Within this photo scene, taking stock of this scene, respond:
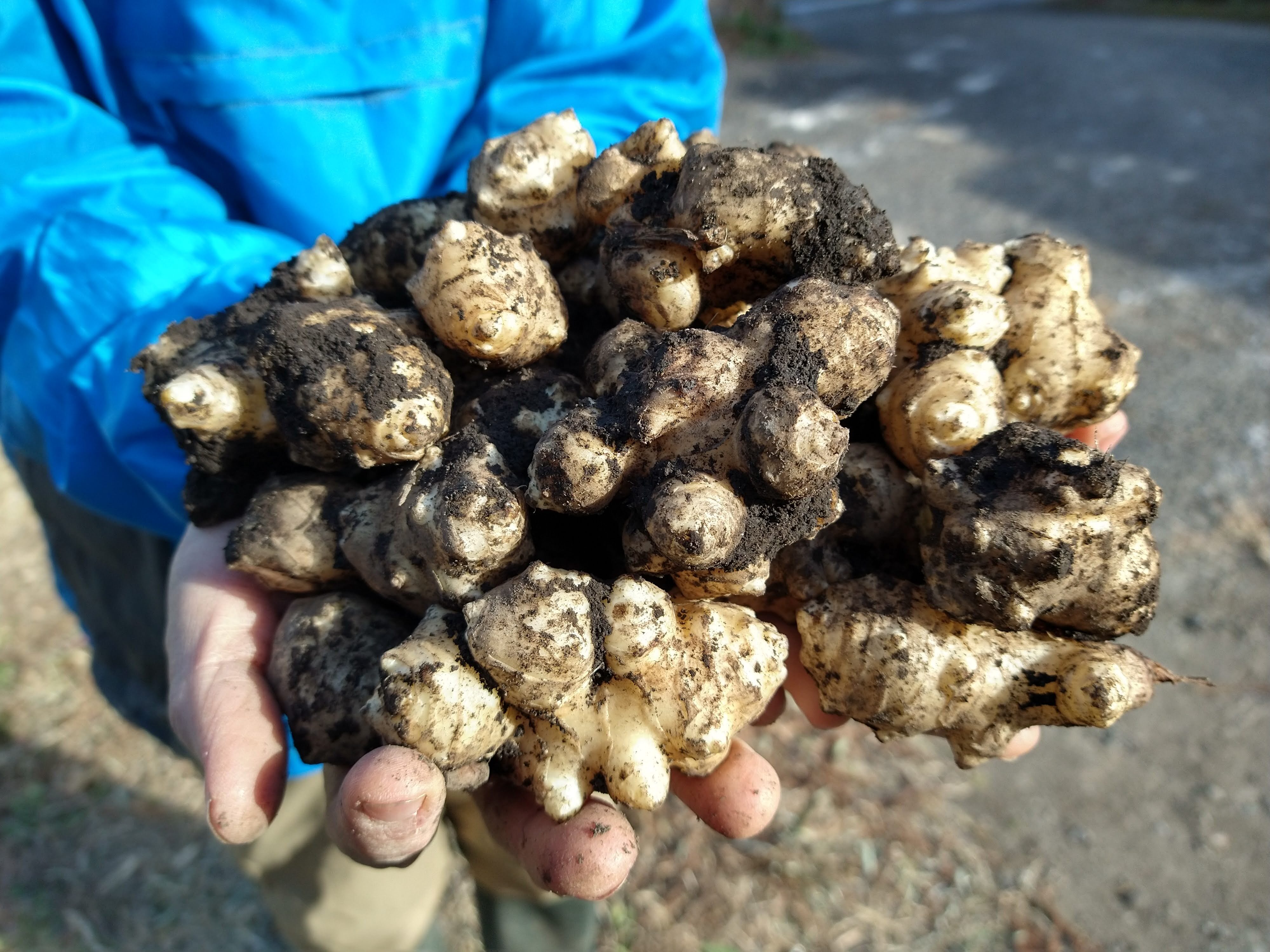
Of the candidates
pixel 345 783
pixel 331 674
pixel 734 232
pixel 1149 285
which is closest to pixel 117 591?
pixel 331 674

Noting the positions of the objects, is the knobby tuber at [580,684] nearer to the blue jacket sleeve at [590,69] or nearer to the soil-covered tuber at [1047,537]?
the soil-covered tuber at [1047,537]

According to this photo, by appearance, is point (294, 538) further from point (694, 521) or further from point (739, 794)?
point (739, 794)

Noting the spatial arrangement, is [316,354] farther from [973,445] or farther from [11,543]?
[11,543]

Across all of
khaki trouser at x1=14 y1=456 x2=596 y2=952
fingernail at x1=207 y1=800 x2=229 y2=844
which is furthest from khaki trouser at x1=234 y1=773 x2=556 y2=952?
fingernail at x1=207 y1=800 x2=229 y2=844

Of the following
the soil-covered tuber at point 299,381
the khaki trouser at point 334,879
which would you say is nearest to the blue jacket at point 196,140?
the soil-covered tuber at point 299,381

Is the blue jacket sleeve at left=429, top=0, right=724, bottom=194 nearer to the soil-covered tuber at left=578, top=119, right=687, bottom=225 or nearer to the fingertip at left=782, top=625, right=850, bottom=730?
the soil-covered tuber at left=578, top=119, right=687, bottom=225

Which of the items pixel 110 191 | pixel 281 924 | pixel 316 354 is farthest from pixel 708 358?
pixel 281 924
